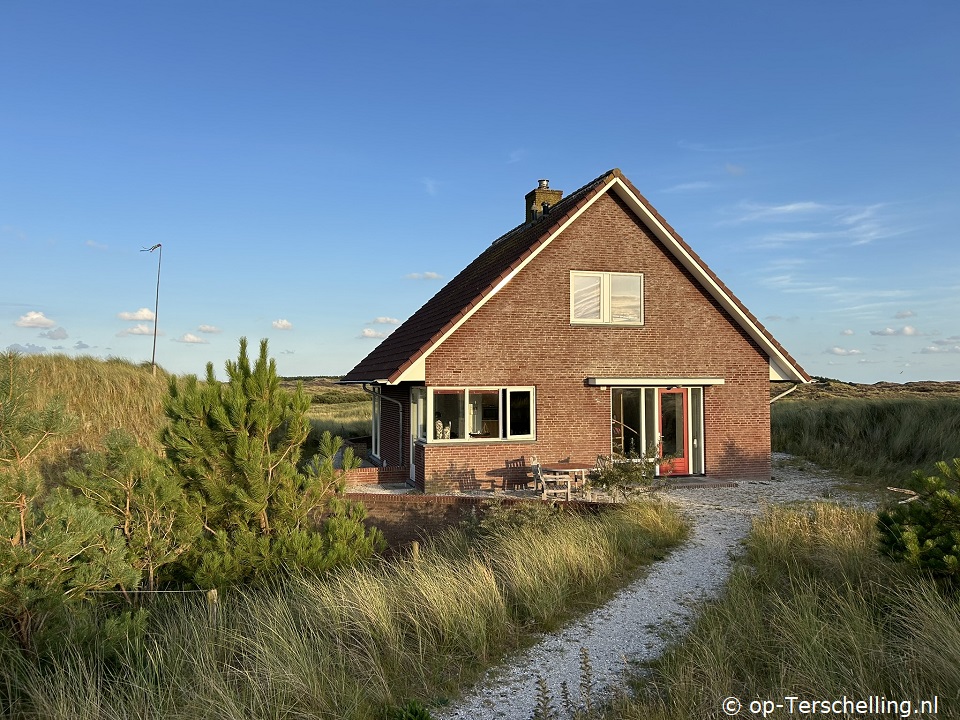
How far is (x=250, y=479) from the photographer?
9461 millimetres

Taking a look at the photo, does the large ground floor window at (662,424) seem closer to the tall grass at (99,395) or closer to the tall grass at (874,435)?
the tall grass at (874,435)

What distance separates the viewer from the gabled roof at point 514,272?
51.4ft

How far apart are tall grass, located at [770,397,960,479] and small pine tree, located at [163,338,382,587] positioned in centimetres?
Result: 1407

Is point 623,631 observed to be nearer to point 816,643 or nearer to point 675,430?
point 816,643

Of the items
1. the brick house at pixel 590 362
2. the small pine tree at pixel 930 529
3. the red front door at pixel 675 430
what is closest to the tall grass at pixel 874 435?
the brick house at pixel 590 362

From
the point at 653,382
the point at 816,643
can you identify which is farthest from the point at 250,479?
the point at 653,382

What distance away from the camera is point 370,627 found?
7.30 meters

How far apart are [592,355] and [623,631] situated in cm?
988

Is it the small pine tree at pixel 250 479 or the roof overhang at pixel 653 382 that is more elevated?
the roof overhang at pixel 653 382

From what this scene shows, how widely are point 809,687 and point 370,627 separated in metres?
4.01

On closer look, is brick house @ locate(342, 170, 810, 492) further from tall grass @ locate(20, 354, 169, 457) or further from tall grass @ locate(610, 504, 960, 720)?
tall grass @ locate(610, 504, 960, 720)

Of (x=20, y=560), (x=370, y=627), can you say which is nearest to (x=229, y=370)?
(x=20, y=560)

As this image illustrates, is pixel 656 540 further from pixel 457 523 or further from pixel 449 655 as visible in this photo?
pixel 449 655

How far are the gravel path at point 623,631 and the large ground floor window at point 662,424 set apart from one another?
4.78 m
